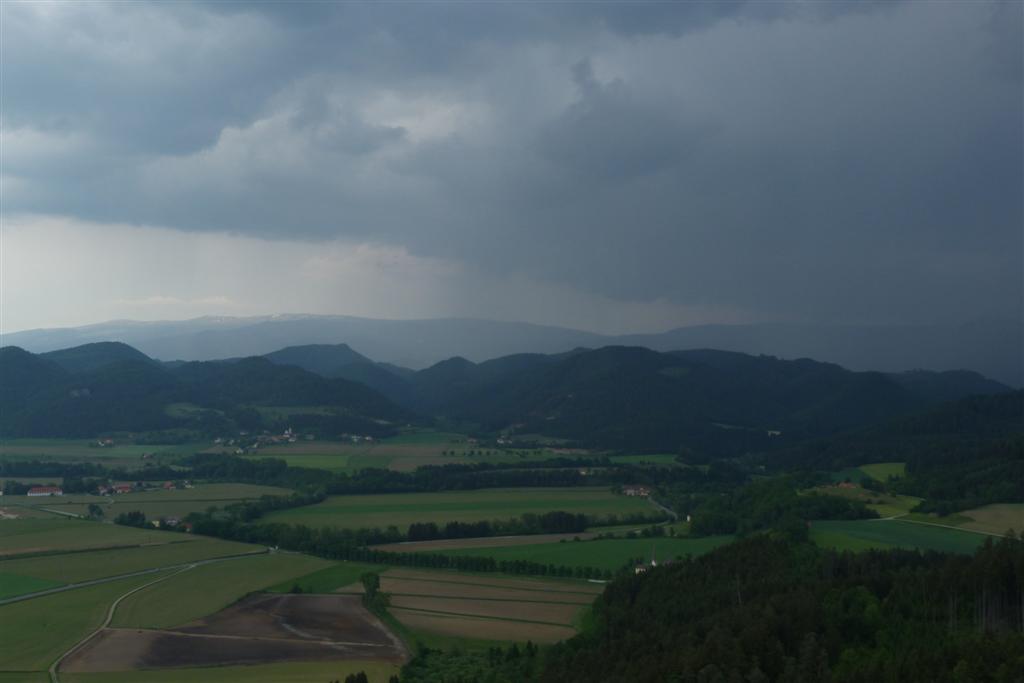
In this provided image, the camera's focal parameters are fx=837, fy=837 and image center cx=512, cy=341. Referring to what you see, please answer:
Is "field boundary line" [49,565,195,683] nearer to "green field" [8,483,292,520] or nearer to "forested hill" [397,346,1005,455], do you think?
"green field" [8,483,292,520]

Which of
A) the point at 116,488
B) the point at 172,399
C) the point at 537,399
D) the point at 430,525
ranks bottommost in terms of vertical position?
the point at 430,525

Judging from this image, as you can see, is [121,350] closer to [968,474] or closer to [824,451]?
[824,451]

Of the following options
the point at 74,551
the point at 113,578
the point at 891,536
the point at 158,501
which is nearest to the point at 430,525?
the point at 113,578

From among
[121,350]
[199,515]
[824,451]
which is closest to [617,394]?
[824,451]

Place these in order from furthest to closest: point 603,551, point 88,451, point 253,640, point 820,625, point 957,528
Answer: point 88,451, point 603,551, point 957,528, point 253,640, point 820,625

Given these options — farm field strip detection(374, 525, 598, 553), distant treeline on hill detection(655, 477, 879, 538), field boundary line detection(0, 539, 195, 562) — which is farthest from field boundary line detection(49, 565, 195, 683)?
distant treeline on hill detection(655, 477, 879, 538)

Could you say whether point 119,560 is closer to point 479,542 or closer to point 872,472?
point 479,542

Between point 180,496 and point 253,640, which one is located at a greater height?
point 180,496
